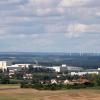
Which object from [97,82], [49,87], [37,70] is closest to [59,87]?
[49,87]

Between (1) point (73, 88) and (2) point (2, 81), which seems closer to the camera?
(1) point (73, 88)

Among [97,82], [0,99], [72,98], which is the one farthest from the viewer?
[97,82]

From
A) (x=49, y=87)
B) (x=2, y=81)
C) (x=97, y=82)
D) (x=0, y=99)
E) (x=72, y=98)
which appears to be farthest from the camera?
(x=2, y=81)

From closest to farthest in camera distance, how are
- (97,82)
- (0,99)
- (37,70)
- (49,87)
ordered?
(0,99), (49,87), (97,82), (37,70)

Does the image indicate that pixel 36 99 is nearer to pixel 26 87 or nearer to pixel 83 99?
pixel 83 99

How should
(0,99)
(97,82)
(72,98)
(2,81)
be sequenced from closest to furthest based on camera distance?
(0,99), (72,98), (97,82), (2,81)

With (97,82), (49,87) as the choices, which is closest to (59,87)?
(49,87)

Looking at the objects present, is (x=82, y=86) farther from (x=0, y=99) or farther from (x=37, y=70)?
(x=37, y=70)

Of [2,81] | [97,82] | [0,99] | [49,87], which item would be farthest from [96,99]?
[2,81]

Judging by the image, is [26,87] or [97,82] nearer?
[26,87]
